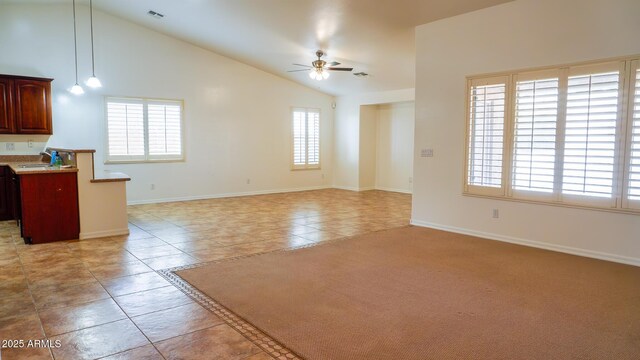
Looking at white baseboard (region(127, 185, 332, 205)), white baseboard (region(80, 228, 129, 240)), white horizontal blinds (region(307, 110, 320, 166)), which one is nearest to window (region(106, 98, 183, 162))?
white baseboard (region(127, 185, 332, 205))

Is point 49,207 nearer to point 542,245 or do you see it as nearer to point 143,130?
point 143,130

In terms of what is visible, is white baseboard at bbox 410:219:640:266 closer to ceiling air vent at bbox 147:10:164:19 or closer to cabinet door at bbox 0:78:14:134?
ceiling air vent at bbox 147:10:164:19

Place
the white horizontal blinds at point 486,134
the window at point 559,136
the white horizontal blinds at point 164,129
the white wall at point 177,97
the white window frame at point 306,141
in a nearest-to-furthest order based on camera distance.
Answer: the window at point 559,136 < the white horizontal blinds at point 486,134 < the white wall at point 177,97 < the white horizontal blinds at point 164,129 < the white window frame at point 306,141

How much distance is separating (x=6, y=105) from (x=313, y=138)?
6.73 metres

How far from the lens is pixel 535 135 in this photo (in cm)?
506

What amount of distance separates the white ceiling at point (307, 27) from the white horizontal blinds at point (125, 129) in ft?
5.56

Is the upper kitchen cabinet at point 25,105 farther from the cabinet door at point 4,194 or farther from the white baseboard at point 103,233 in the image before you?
the white baseboard at point 103,233

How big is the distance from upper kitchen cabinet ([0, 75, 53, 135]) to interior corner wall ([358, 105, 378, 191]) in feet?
22.8

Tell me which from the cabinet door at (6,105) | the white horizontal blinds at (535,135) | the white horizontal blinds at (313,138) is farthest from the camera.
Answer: the white horizontal blinds at (313,138)

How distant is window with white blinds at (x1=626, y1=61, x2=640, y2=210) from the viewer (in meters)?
4.30

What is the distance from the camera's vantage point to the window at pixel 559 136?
439 cm

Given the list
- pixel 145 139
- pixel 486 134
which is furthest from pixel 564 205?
pixel 145 139

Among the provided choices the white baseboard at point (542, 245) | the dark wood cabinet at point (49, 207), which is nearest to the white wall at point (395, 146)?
the white baseboard at point (542, 245)

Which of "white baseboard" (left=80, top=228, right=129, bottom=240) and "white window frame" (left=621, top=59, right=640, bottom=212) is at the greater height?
"white window frame" (left=621, top=59, right=640, bottom=212)
